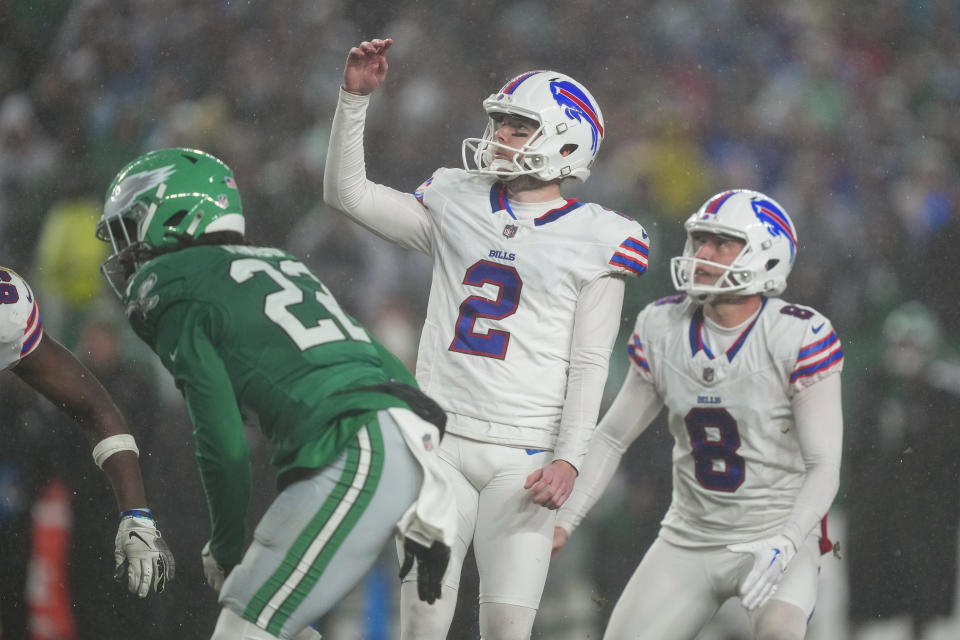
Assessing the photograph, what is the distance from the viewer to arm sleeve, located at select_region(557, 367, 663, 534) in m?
2.95

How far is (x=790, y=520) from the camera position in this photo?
2684 mm

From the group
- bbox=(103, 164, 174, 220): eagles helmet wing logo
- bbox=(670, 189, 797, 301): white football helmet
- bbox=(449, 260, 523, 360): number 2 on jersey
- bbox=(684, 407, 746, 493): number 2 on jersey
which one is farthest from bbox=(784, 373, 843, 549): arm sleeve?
bbox=(103, 164, 174, 220): eagles helmet wing logo

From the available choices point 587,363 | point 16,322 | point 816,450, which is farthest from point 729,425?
point 16,322

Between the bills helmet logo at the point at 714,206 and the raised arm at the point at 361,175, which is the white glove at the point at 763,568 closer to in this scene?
the bills helmet logo at the point at 714,206

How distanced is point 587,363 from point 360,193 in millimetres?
708

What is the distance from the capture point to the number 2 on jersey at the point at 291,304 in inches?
84.0

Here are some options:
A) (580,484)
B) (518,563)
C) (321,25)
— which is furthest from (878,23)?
(518,563)

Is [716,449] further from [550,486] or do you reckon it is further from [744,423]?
[550,486]

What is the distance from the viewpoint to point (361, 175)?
2934 mm

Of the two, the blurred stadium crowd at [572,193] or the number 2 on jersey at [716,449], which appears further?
the blurred stadium crowd at [572,193]

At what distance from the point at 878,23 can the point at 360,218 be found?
2.35m

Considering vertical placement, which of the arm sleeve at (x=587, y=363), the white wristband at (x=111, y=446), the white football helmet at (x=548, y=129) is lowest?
the white wristband at (x=111, y=446)

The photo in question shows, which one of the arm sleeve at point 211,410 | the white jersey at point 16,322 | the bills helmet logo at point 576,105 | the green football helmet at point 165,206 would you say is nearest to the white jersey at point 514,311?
the bills helmet logo at point 576,105

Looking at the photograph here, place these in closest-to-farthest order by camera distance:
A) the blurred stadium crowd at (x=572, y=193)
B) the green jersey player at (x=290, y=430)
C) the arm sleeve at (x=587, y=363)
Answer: the green jersey player at (x=290, y=430) → the arm sleeve at (x=587, y=363) → the blurred stadium crowd at (x=572, y=193)
